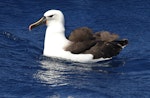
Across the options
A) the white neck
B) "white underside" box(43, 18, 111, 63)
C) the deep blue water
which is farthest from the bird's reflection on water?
the white neck

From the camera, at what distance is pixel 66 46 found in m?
16.6

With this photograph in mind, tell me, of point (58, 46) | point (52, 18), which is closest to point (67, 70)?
point (58, 46)

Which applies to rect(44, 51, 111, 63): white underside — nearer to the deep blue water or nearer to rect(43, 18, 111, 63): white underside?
rect(43, 18, 111, 63): white underside

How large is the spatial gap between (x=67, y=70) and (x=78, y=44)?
86 cm

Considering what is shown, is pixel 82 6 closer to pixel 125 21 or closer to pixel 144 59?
pixel 125 21

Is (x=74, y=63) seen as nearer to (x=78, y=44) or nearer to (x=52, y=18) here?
(x=78, y=44)

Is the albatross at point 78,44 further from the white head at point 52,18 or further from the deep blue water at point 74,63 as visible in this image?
the deep blue water at point 74,63

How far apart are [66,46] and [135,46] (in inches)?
94.0

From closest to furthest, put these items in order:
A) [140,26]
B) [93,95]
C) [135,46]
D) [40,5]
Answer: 1. [93,95]
2. [135,46]
3. [140,26]
4. [40,5]

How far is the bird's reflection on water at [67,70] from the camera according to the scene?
49.8 ft

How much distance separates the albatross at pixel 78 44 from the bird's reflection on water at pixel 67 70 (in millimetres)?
150

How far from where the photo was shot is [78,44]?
16.5 metres

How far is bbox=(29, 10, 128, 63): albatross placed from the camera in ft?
54.1

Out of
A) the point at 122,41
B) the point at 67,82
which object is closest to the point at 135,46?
the point at 122,41
